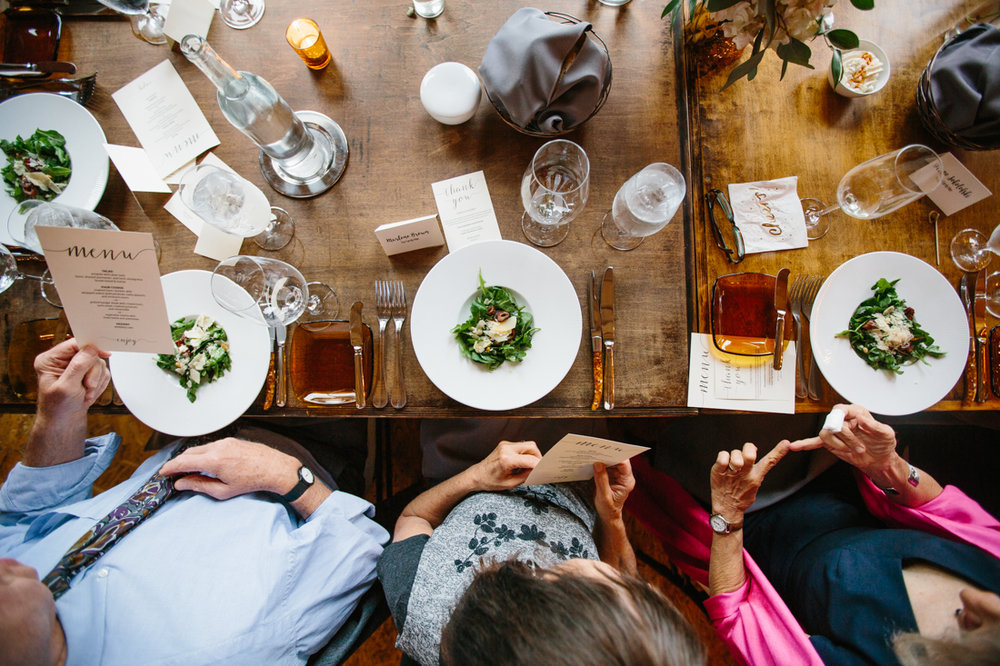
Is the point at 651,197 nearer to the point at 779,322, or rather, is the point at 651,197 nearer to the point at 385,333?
the point at 779,322

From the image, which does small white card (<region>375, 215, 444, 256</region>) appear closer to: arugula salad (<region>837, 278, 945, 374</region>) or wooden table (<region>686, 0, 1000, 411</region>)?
wooden table (<region>686, 0, 1000, 411</region>)

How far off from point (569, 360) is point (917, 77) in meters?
1.46

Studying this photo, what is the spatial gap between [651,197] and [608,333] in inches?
15.1

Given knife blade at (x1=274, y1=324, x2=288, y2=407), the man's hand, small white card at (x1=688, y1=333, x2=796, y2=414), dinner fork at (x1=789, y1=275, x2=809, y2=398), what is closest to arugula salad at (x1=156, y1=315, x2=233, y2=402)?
knife blade at (x1=274, y1=324, x2=288, y2=407)

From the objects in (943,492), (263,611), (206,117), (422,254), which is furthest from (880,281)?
(206,117)

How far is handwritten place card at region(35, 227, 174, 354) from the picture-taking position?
102cm

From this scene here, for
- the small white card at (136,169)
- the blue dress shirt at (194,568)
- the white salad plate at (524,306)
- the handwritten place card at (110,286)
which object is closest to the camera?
the handwritten place card at (110,286)

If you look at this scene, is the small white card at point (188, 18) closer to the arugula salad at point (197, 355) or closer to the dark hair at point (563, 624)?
the arugula salad at point (197, 355)

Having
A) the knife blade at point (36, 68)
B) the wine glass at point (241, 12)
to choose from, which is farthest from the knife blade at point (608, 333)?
the knife blade at point (36, 68)

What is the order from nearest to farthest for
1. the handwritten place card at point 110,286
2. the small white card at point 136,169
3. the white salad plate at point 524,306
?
the handwritten place card at point 110,286 → the white salad plate at point 524,306 → the small white card at point 136,169

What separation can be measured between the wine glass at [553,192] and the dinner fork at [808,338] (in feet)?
2.29

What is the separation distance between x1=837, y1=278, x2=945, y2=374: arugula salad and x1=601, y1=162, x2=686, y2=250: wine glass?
1.99 feet

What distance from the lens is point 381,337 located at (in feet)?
4.28

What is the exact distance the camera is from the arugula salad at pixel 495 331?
1.23 m
